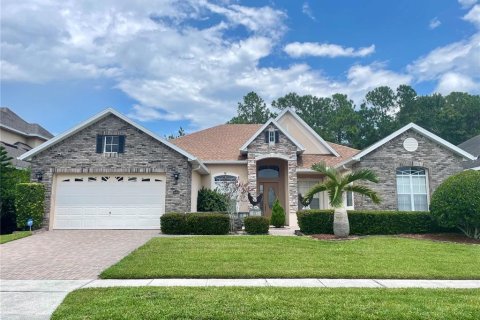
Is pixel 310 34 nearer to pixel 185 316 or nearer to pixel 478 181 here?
pixel 478 181

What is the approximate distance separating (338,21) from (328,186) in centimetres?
815

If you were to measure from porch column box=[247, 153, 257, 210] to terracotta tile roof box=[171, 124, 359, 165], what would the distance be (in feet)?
3.03

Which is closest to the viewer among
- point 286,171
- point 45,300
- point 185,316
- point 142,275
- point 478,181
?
point 185,316

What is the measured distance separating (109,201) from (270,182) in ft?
31.5

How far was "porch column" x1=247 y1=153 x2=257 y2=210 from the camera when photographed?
1962 centimetres

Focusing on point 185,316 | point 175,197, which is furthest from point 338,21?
point 185,316

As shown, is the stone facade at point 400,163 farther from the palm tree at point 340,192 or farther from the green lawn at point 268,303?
the green lawn at point 268,303

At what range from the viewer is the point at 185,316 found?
4945mm

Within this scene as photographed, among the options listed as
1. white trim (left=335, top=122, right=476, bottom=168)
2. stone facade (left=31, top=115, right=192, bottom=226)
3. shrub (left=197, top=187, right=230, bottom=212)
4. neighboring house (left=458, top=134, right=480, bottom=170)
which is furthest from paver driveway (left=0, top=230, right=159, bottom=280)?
neighboring house (left=458, top=134, right=480, bottom=170)

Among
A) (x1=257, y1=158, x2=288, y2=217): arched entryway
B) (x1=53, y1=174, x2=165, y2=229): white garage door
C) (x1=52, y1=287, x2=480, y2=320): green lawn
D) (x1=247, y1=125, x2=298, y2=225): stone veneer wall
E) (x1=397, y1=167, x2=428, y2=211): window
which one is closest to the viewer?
(x1=52, y1=287, x2=480, y2=320): green lawn

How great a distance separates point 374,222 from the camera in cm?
1477

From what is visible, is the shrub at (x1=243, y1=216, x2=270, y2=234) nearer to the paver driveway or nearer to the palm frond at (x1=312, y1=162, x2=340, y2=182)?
the palm frond at (x1=312, y1=162, x2=340, y2=182)

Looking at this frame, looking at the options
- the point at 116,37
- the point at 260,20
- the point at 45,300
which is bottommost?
the point at 45,300

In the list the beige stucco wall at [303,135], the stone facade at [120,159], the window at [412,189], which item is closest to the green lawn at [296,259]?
the stone facade at [120,159]
